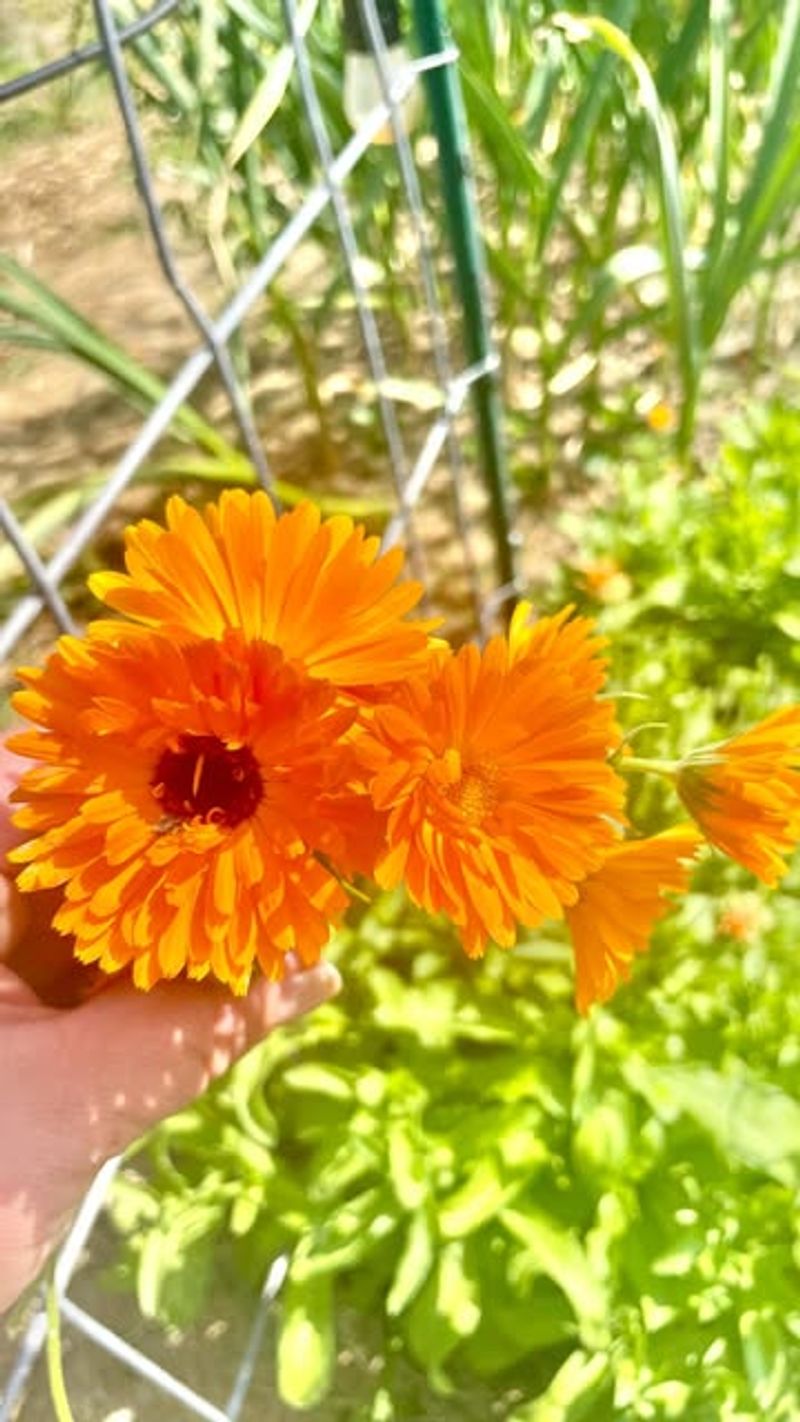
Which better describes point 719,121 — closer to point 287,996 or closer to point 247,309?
point 247,309

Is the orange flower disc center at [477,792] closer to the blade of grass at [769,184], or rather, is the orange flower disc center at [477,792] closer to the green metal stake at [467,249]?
the green metal stake at [467,249]

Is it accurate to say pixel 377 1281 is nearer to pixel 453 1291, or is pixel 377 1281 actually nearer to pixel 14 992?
pixel 453 1291

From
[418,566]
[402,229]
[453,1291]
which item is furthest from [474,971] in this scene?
[402,229]

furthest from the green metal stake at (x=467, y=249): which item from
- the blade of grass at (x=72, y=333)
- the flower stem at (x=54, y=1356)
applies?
the flower stem at (x=54, y=1356)

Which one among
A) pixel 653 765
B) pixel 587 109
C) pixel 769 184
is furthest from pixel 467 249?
pixel 653 765

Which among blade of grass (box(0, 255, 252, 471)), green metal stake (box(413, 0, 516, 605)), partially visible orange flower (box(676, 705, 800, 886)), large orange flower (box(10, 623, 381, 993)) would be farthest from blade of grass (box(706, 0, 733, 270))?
large orange flower (box(10, 623, 381, 993))

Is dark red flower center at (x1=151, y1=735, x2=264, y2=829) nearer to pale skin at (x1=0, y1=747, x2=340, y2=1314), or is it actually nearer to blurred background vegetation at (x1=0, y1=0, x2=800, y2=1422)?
pale skin at (x1=0, y1=747, x2=340, y2=1314)
